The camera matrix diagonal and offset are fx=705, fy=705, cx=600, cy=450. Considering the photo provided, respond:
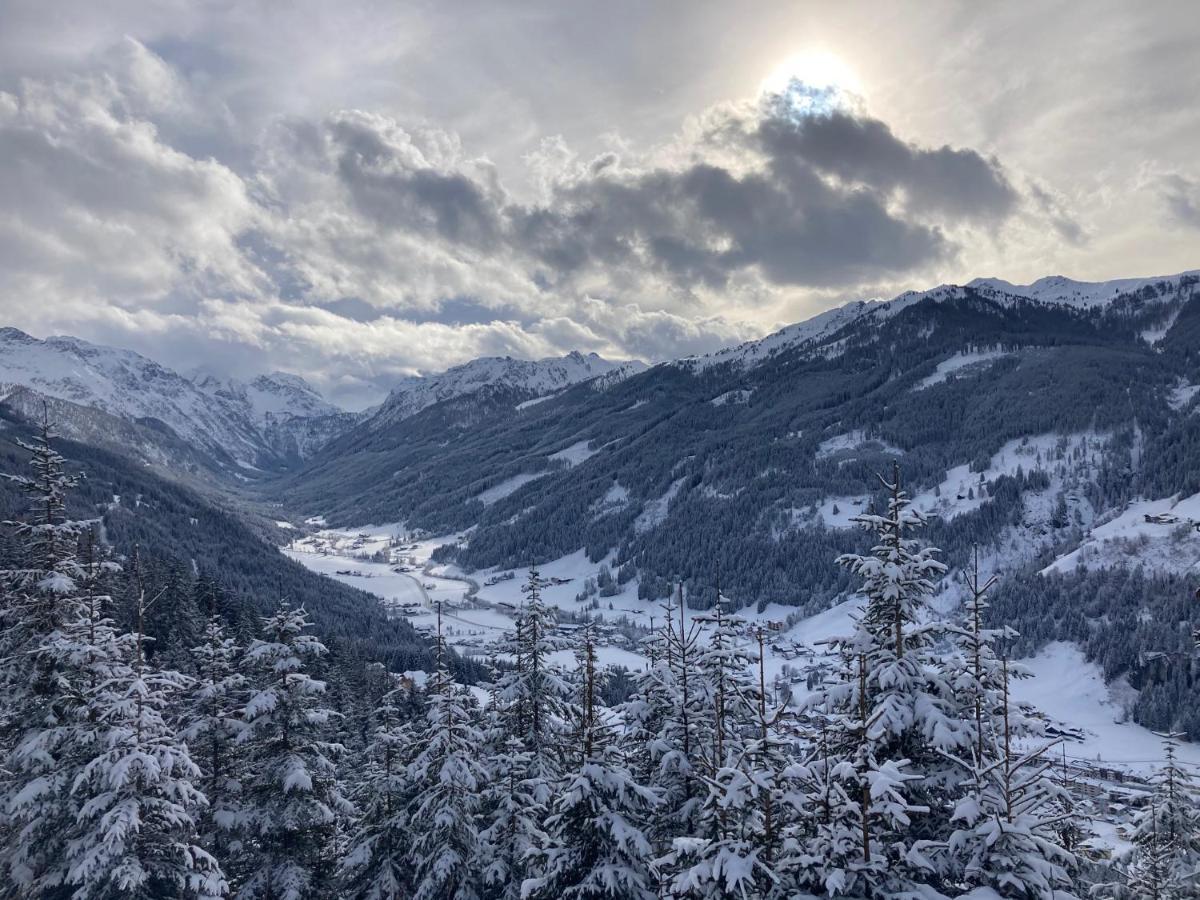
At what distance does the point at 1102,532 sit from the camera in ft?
520

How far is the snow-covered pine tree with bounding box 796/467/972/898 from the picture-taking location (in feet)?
39.9

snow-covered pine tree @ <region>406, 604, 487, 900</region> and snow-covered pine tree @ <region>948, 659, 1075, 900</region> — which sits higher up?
snow-covered pine tree @ <region>948, 659, 1075, 900</region>

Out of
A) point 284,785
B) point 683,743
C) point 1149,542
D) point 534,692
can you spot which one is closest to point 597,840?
point 683,743

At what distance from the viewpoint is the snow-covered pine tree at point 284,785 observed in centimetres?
2233

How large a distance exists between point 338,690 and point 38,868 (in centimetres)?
3966

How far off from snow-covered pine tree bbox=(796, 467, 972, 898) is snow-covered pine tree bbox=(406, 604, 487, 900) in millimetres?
11783

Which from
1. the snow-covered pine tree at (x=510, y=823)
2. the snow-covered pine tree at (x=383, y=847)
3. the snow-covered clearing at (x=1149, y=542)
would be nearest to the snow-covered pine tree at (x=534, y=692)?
the snow-covered pine tree at (x=510, y=823)

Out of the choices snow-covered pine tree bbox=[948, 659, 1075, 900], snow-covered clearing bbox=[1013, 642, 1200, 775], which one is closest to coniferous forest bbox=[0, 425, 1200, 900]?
snow-covered pine tree bbox=[948, 659, 1075, 900]

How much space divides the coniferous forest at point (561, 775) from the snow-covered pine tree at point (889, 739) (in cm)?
7

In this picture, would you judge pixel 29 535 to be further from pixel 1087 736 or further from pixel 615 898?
pixel 1087 736

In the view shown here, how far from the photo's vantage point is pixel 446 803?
22.0 m

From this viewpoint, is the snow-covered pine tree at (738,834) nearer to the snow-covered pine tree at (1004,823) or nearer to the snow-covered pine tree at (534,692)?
the snow-covered pine tree at (1004,823)

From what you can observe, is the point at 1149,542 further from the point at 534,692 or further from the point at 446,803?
the point at 446,803

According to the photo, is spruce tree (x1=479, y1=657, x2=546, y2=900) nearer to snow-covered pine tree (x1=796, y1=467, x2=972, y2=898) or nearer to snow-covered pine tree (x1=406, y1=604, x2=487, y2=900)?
snow-covered pine tree (x1=406, y1=604, x2=487, y2=900)
